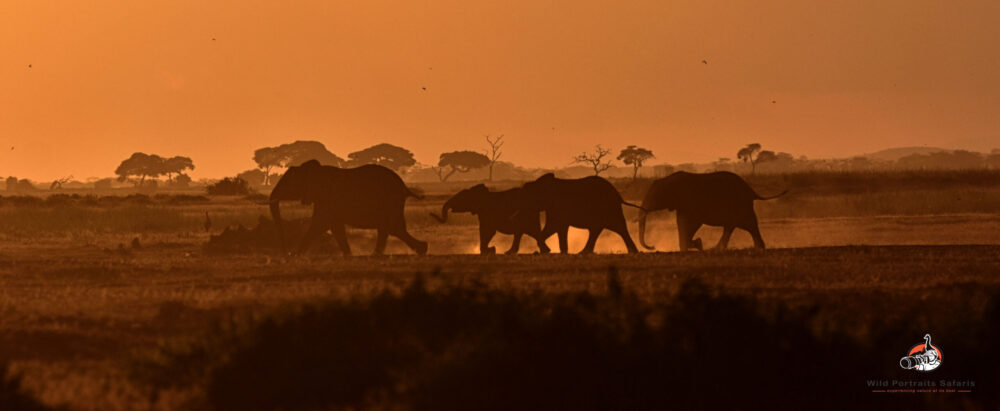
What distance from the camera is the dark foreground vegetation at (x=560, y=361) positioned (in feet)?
33.8

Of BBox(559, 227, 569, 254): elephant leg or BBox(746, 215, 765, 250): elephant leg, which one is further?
BBox(559, 227, 569, 254): elephant leg

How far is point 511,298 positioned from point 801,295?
462 centimetres

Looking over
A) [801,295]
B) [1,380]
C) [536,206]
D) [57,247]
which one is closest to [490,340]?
[1,380]

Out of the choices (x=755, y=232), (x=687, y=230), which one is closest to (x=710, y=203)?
(x=687, y=230)

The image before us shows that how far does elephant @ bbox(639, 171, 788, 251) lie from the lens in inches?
1038

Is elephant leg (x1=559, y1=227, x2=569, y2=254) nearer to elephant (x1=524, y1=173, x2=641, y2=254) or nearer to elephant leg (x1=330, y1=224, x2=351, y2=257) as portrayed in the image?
elephant (x1=524, y1=173, x2=641, y2=254)

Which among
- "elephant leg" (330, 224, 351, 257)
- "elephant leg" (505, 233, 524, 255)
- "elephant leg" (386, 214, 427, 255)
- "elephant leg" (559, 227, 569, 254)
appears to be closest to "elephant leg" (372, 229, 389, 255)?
"elephant leg" (386, 214, 427, 255)

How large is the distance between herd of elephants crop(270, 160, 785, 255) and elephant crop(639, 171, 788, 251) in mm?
20

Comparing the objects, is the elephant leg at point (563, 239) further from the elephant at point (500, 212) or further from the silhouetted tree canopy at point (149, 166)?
the silhouetted tree canopy at point (149, 166)

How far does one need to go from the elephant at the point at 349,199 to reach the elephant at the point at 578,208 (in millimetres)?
2641

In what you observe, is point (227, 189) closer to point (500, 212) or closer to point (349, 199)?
point (500, 212)

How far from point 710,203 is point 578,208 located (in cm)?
264

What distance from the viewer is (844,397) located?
10.7 metres

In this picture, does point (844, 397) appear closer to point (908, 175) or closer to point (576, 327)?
point (576, 327)
